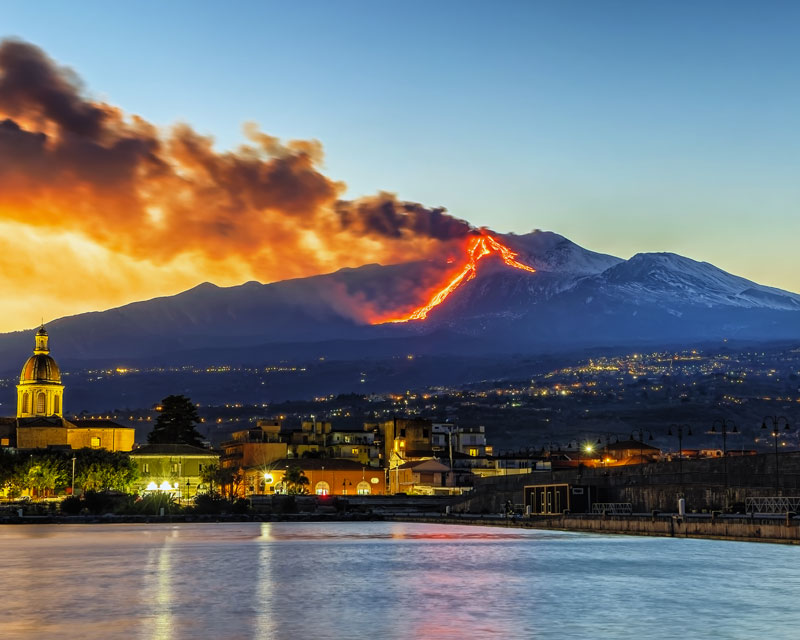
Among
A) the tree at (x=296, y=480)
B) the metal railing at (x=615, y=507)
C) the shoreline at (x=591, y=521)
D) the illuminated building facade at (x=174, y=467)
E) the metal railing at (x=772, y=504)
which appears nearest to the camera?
the shoreline at (x=591, y=521)

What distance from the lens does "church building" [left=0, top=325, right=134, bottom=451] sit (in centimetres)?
19000

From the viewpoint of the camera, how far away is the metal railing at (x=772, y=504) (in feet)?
245

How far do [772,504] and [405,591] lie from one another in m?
40.3

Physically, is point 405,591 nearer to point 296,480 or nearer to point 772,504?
point 772,504

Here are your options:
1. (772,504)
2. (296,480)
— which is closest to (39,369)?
(296,480)

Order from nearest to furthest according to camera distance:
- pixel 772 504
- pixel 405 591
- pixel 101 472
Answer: pixel 405 591
pixel 772 504
pixel 101 472

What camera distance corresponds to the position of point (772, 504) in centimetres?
7744

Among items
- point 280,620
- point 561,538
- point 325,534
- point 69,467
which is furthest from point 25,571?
point 69,467

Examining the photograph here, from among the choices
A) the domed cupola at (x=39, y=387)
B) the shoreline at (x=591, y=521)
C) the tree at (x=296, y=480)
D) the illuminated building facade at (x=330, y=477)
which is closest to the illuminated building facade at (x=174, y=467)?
the illuminated building facade at (x=330, y=477)

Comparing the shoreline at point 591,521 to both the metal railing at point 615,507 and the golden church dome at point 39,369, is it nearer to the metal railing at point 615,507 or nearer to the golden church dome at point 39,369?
the metal railing at point 615,507

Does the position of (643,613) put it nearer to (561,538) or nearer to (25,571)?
(25,571)

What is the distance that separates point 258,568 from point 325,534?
4611 cm

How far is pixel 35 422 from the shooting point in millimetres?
190750

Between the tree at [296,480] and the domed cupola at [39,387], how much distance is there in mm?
49512
